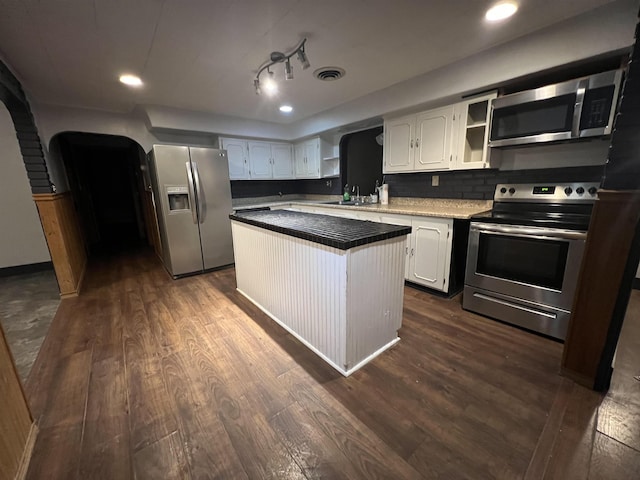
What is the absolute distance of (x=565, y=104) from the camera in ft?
6.37

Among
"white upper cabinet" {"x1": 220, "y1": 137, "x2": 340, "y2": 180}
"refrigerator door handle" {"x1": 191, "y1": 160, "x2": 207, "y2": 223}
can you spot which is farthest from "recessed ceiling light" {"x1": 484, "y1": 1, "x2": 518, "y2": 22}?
"refrigerator door handle" {"x1": 191, "y1": 160, "x2": 207, "y2": 223}

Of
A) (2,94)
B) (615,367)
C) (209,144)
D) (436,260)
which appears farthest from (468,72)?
(2,94)

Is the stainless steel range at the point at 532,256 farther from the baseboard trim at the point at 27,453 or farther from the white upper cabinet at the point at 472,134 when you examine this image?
the baseboard trim at the point at 27,453

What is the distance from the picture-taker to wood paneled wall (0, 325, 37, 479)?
103 cm

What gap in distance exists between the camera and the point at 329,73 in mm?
2543

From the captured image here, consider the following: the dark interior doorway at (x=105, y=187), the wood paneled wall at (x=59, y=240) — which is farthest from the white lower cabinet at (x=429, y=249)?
the dark interior doorway at (x=105, y=187)

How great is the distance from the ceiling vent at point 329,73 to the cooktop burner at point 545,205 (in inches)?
73.4

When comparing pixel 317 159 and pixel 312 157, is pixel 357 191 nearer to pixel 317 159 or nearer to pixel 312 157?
pixel 317 159

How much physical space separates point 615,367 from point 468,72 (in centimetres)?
249

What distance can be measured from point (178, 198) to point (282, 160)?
2.14m

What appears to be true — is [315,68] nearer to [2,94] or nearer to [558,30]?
[558,30]

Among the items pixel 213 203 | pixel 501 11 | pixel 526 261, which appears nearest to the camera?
pixel 501 11

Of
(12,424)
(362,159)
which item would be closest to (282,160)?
(362,159)

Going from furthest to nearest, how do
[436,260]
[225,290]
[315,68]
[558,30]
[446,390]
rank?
[225,290] → [436,260] → [315,68] → [558,30] → [446,390]
